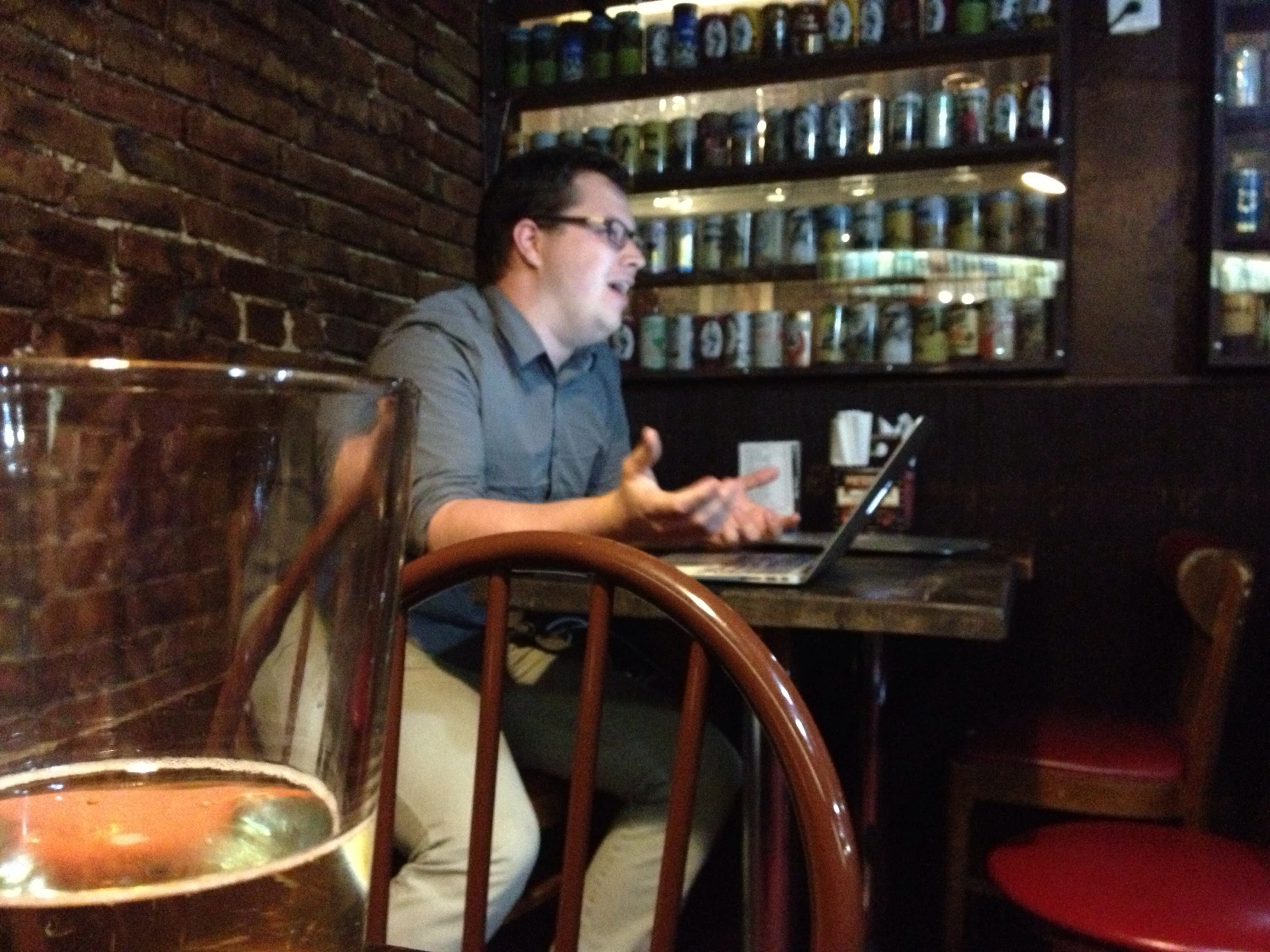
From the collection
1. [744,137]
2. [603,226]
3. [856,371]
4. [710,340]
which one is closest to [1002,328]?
[856,371]

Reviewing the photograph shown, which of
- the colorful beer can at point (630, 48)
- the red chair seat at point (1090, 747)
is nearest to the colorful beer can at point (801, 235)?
the colorful beer can at point (630, 48)

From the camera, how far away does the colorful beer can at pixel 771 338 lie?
2.76m

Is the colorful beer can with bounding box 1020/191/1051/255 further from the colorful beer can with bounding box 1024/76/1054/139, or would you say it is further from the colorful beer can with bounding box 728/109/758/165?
the colorful beer can with bounding box 728/109/758/165

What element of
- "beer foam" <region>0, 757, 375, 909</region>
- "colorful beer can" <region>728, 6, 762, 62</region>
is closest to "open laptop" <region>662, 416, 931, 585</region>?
"beer foam" <region>0, 757, 375, 909</region>

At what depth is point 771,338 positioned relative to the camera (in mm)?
2766

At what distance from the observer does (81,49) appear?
5.43 feet

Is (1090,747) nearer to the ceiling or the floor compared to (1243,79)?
nearer to the floor

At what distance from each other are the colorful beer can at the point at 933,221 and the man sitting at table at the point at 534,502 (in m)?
0.91

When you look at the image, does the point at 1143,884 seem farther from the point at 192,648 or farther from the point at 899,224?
the point at 899,224

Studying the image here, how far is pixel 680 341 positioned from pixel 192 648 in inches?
100

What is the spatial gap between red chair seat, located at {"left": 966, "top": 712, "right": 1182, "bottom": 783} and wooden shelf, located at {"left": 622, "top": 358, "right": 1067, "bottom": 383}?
0.90 m

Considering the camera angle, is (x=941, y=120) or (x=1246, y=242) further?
(x=941, y=120)

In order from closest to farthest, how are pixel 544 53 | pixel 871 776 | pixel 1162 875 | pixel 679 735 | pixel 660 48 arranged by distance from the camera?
pixel 679 735 → pixel 1162 875 → pixel 871 776 → pixel 660 48 → pixel 544 53

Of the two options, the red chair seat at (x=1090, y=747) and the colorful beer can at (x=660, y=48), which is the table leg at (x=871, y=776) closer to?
the red chair seat at (x=1090, y=747)
